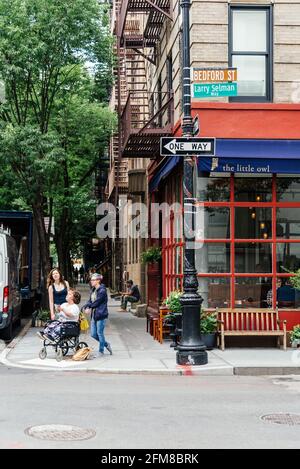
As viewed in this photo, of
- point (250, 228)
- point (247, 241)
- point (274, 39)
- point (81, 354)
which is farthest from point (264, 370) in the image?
point (274, 39)

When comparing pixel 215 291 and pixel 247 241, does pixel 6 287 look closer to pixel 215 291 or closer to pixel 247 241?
pixel 215 291

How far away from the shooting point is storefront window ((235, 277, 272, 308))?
15383 mm

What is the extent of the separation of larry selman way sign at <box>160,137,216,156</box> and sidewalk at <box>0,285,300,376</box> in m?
3.87

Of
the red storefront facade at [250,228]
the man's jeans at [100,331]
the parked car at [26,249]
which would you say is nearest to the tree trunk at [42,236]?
the parked car at [26,249]

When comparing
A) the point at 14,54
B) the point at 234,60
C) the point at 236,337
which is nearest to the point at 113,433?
the point at 236,337

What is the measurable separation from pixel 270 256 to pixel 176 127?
3.91 m

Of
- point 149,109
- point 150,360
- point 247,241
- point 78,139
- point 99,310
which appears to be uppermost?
point 149,109

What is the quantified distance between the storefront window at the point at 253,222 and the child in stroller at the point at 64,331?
4154 mm

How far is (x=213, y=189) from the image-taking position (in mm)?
15438

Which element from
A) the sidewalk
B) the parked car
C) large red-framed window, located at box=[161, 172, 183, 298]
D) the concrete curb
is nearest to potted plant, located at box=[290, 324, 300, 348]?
the sidewalk

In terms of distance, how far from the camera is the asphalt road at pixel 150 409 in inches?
271

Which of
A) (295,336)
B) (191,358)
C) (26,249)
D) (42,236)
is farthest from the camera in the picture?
(26,249)

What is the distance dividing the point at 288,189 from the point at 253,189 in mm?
806

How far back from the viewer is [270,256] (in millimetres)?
15461
